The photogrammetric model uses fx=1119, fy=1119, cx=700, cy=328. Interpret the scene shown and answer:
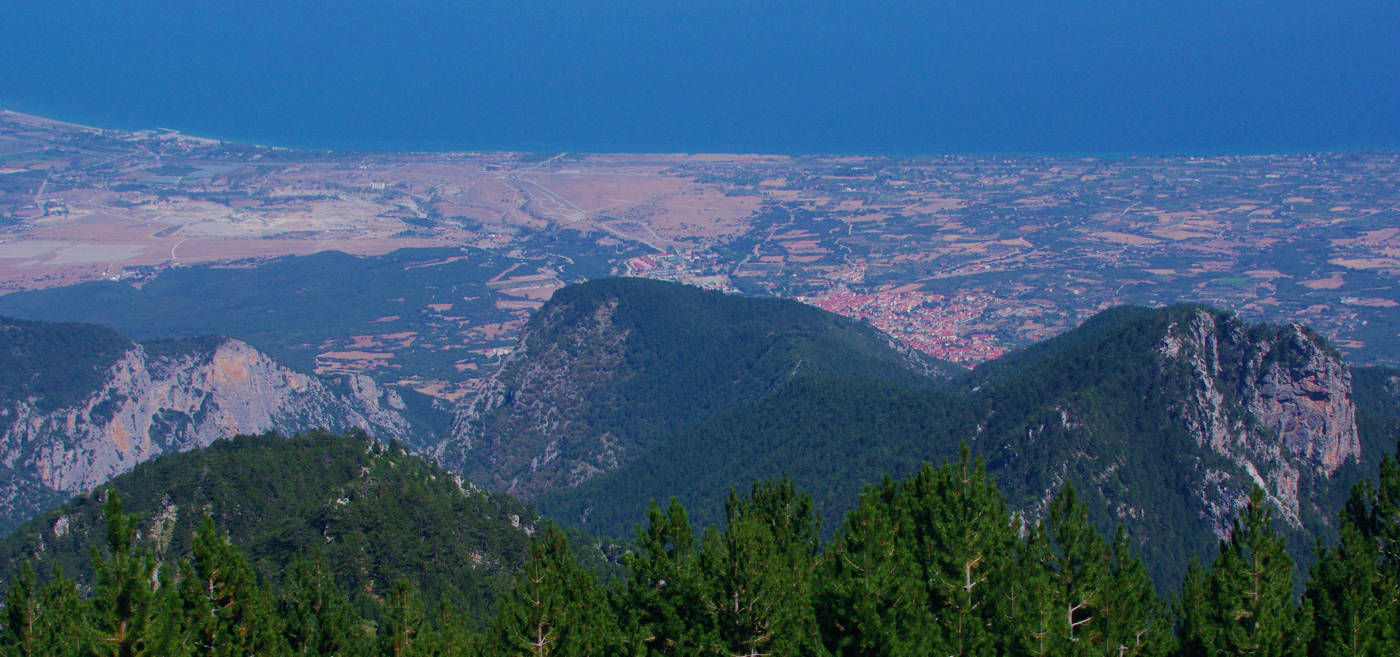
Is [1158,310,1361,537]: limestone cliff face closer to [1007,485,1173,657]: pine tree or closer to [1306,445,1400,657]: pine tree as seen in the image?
[1306,445,1400,657]: pine tree

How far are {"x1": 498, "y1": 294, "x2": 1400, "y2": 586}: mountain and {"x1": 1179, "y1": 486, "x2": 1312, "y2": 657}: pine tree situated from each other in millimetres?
34018

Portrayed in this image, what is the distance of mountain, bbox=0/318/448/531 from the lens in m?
98.1

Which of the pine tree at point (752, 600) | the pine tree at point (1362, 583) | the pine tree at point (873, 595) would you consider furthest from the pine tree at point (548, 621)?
the pine tree at point (1362, 583)

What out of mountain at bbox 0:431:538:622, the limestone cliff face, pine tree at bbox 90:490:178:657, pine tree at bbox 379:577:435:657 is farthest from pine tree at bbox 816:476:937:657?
the limestone cliff face

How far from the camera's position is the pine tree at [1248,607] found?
964 inches

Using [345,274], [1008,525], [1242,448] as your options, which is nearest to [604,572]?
[1008,525]

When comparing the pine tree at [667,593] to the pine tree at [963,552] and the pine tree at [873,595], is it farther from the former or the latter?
the pine tree at [963,552]

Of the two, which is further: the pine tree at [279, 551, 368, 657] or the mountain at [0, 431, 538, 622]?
the mountain at [0, 431, 538, 622]

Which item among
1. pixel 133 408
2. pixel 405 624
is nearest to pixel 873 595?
pixel 405 624

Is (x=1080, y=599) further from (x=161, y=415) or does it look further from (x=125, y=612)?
(x=161, y=415)

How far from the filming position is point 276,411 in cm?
11419

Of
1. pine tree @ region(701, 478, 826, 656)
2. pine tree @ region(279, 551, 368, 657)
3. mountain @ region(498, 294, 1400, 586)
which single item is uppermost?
pine tree @ region(701, 478, 826, 656)

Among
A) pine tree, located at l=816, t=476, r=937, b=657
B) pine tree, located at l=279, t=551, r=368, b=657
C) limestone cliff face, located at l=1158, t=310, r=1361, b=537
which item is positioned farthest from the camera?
limestone cliff face, located at l=1158, t=310, r=1361, b=537

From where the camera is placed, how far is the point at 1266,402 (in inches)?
2921
